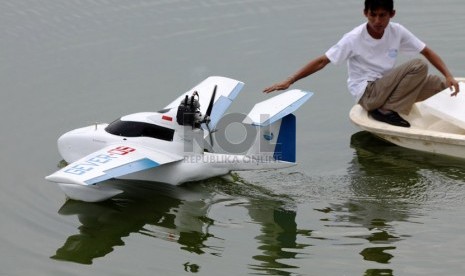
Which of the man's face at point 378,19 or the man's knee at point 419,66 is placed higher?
the man's face at point 378,19

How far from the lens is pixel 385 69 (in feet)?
45.9

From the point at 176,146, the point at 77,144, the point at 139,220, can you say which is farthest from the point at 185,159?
the point at 77,144

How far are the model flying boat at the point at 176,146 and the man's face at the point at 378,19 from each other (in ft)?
4.41

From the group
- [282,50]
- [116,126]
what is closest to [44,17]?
[282,50]

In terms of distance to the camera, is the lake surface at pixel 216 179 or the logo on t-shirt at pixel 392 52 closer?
the lake surface at pixel 216 179

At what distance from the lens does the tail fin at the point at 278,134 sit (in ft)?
41.8

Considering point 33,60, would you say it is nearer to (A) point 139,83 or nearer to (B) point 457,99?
(A) point 139,83

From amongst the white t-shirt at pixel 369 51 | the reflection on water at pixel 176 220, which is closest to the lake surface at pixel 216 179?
the reflection on water at pixel 176 220

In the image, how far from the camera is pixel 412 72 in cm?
1378

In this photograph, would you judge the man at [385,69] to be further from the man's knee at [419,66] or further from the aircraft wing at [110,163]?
the aircraft wing at [110,163]

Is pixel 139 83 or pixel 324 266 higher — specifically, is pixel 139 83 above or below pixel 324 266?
above

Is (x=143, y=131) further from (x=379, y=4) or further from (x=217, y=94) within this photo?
(x=379, y=4)

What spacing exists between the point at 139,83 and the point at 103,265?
17.6ft

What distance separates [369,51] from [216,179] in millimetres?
2697
